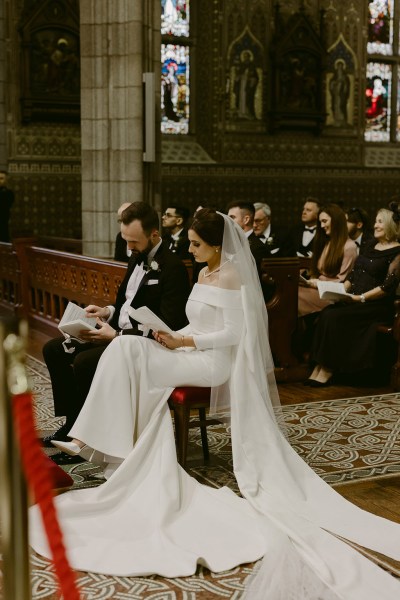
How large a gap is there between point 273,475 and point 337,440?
4.54ft

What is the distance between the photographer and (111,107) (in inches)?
375

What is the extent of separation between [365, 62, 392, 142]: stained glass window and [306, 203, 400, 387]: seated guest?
10.2 m

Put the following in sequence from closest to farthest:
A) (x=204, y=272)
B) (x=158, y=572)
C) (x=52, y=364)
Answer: (x=158, y=572) < (x=204, y=272) < (x=52, y=364)

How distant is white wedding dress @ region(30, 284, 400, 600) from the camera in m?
3.55

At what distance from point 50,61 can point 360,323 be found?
348 inches

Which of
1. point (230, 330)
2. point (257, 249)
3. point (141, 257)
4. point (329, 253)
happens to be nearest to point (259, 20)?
point (329, 253)

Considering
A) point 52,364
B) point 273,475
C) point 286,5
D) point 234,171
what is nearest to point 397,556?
point 273,475

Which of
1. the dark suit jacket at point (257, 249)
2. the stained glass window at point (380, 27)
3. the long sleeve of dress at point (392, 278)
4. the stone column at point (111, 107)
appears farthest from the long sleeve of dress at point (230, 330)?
the stained glass window at point (380, 27)

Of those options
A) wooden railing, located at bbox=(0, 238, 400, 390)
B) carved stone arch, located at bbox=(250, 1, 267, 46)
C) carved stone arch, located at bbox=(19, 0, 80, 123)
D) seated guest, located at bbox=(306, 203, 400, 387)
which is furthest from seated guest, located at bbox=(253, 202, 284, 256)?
carved stone arch, located at bbox=(250, 1, 267, 46)

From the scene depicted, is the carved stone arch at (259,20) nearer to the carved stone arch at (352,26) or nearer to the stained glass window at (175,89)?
the stained glass window at (175,89)

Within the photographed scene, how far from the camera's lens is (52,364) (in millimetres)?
5203

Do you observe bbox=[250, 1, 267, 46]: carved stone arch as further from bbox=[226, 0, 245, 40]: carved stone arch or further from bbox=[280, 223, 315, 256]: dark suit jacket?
bbox=[280, 223, 315, 256]: dark suit jacket

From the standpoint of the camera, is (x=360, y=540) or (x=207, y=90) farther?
(x=207, y=90)

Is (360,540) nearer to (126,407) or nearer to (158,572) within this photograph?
(158,572)
